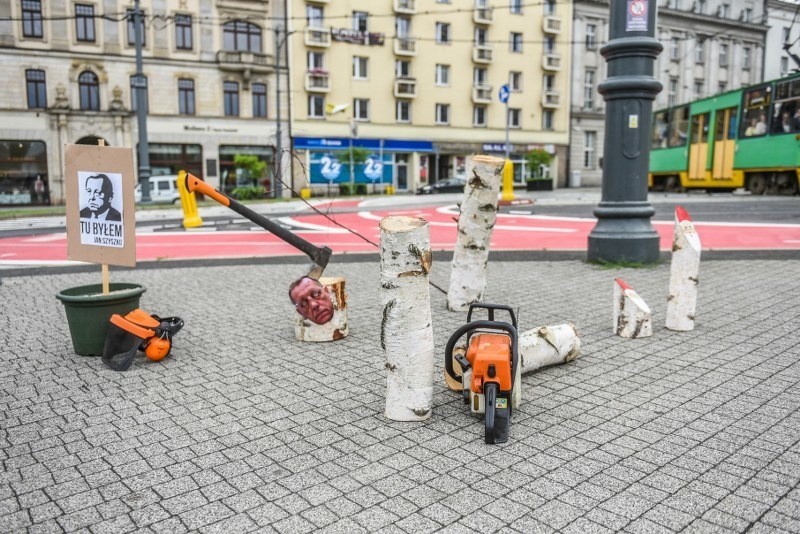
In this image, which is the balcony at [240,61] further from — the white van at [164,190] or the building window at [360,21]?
the white van at [164,190]

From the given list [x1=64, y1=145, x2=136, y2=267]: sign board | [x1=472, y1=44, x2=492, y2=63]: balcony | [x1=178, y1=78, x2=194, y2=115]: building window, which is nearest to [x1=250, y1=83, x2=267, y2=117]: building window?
[x1=178, y1=78, x2=194, y2=115]: building window

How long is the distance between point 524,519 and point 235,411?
2072 mm

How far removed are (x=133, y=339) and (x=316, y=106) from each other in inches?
→ 1662

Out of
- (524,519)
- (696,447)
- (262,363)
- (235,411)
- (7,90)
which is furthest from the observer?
(7,90)

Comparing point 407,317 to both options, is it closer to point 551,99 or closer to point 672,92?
point 551,99

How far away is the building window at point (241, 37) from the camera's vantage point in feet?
138

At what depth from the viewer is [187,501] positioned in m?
3.09

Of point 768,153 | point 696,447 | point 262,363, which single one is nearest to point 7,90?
Answer: point 768,153

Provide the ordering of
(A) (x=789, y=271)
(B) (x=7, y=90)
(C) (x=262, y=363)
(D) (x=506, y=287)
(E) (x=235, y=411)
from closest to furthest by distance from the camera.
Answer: (E) (x=235, y=411)
(C) (x=262, y=363)
(D) (x=506, y=287)
(A) (x=789, y=271)
(B) (x=7, y=90)

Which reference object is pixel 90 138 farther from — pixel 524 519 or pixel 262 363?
pixel 524 519

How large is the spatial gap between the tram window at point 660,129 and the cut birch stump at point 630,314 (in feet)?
91.0

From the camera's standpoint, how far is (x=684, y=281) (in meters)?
6.05

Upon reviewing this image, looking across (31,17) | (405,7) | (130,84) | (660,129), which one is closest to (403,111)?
(405,7)

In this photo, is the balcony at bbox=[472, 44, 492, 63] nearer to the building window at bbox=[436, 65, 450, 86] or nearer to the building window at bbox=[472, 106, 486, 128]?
the building window at bbox=[436, 65, 450, 86]
